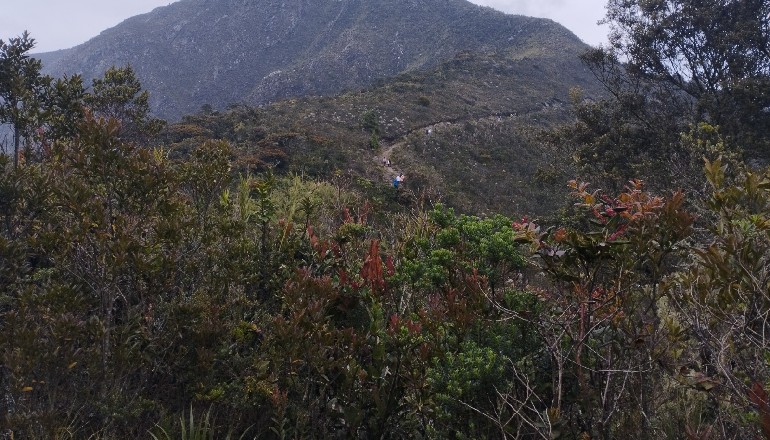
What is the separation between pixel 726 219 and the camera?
2.26 m

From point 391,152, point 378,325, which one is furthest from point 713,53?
point 391,152

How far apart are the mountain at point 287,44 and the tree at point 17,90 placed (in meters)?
50.8

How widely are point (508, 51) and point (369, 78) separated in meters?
15.0

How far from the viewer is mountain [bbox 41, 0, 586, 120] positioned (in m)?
58.6

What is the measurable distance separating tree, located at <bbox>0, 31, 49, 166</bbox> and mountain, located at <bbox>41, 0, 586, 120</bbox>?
2000 inches

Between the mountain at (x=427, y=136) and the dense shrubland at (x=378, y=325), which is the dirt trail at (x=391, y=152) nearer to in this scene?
the mountain at (x=427, y=136)

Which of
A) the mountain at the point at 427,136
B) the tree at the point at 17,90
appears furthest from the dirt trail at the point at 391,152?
the tree at the point at 17,90

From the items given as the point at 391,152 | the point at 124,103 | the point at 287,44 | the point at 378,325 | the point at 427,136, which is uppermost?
the point at 287,44

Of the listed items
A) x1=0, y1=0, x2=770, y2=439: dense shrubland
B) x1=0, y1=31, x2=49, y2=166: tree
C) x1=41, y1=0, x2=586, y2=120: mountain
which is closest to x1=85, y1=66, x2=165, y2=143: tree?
x1=0, y1=31, x2=49, y2=166: tree

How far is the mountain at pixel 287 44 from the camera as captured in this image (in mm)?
58625

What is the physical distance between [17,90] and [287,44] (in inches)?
2973

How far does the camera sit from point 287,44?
246 ft

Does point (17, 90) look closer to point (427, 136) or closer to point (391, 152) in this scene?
point (391, 152)

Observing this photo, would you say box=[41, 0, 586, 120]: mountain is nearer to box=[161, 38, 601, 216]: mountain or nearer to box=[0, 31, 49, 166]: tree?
box=[161, 38, 601, 216]: mountain
